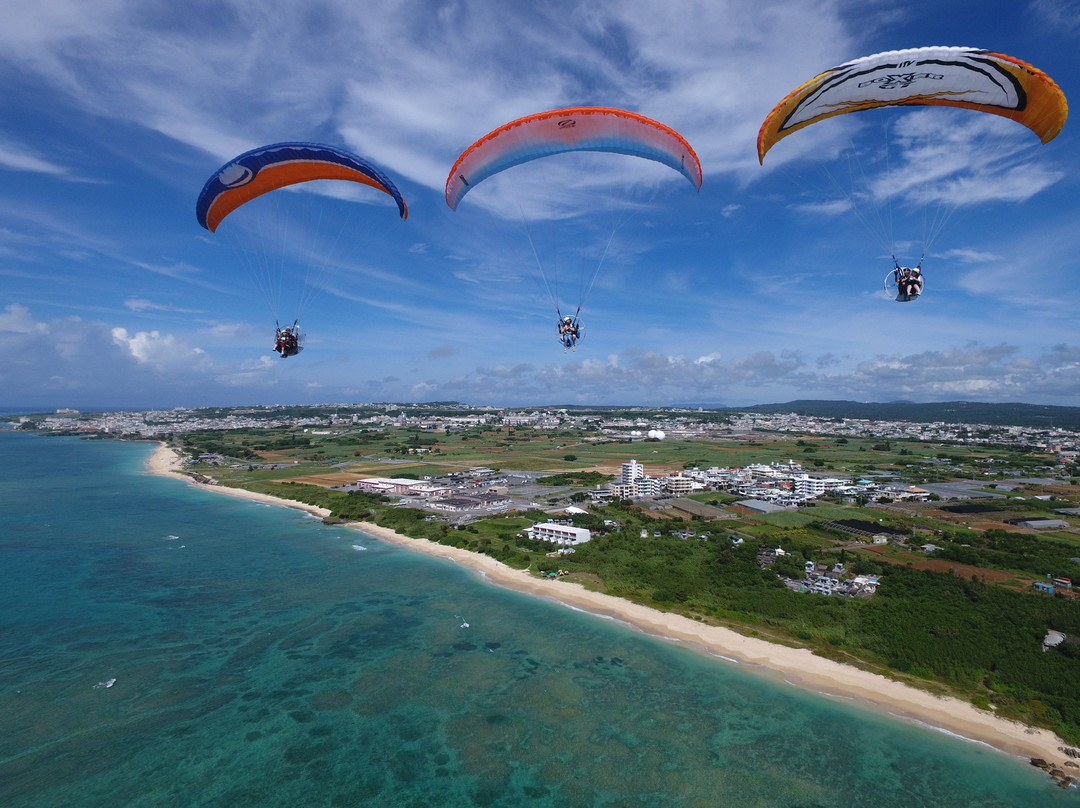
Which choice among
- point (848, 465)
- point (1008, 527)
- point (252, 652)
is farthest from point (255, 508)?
point (848, 465)

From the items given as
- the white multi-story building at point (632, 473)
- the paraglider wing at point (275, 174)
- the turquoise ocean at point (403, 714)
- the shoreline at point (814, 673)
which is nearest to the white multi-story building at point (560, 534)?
the shoreline at point (814, 673)

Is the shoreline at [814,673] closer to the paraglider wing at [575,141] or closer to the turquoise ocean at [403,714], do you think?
the turquoise ocean at [403,714]

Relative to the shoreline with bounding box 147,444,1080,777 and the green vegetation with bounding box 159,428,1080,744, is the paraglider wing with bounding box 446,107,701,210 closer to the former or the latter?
the shoreline with bounding box 147,444,1080,777

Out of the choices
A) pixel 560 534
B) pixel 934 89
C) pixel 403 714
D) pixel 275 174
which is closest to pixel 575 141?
pixel 934 89

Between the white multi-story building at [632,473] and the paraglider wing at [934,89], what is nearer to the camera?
the paraglider wing at [934,89]

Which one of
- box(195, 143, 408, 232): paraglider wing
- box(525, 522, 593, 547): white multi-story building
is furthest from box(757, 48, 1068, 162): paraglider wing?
box(525, 522, 593, 547): white multi-story building

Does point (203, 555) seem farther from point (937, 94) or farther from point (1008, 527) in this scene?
point (1008, 527)

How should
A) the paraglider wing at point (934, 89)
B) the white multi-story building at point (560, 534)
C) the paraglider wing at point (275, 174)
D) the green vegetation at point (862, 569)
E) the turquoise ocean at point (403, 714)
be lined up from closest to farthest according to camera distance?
the paraglider wing at point (934, 89), the turquoise ocean at point (403, 714), the paraglider wing at point (275, 174), the green vegetation at point (862, 569), the white multi-story building at point (560, 534)
